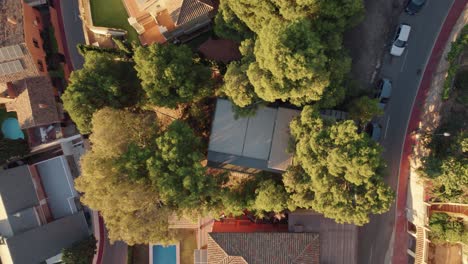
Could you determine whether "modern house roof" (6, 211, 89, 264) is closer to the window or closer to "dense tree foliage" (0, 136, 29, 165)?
"dense tree foliage" (0, 136, 29, 165)

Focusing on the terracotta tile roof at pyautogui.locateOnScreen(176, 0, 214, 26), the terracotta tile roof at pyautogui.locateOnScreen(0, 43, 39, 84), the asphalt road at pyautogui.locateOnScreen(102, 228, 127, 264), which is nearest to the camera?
the terracotta tile roof at pyautogui.locateOnScreen(176, 0, 214, 26)

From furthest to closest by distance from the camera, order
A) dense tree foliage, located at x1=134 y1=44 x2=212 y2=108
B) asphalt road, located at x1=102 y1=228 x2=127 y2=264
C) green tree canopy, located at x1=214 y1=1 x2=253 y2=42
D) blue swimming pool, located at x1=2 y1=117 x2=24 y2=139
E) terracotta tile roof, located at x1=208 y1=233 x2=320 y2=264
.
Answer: asphalt road, located at x1=102 y1=228 x2=127 y2=264 → blue swimming pool, located at x1=2 y1=117 x2=24 y2=139 → terracotta tile roof, located at x1=208 y1=233 x2=320 y2=264 → green tree canopy, located at x1=214 y1=1 x2=253 y2=42 → dense tree foliage, located at x1=134 y1=44 x2=212 y2=108

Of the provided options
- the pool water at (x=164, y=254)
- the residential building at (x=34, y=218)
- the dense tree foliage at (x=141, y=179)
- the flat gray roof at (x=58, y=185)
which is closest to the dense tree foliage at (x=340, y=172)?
the dense tree foliage at (x=141, y=179)

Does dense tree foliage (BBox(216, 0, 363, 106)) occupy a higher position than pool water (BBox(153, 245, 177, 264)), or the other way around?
dense tree foliage (BBox(216, 0, 363, 106))

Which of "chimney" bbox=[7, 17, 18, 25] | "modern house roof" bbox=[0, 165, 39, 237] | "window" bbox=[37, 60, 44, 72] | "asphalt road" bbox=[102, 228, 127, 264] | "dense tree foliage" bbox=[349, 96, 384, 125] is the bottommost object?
"asphalt road" bbox=[102, 228, 127, 264]

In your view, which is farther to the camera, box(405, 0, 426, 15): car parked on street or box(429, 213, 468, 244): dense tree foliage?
box(405, 0, 426, 15): car parked on street

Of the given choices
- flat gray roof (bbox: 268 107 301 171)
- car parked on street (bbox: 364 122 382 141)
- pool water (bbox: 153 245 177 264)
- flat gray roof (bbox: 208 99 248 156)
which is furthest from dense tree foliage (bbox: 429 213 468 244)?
pool water (bbox: 153 245 177 264)
